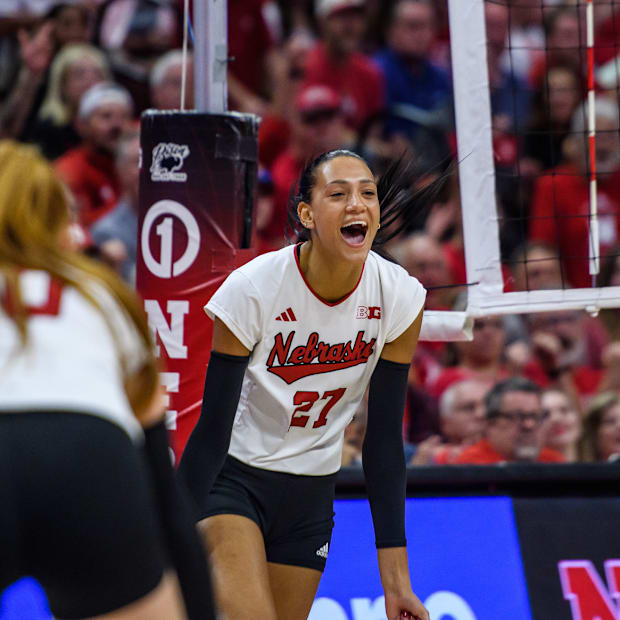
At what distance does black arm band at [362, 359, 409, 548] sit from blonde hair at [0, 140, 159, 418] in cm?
156

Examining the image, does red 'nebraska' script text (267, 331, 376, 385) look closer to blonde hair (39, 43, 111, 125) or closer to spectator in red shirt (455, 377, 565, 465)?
spectator in red shirt (455, 377, 565, 465)

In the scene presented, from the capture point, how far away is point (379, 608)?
14.4ft

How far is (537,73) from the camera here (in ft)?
26.9

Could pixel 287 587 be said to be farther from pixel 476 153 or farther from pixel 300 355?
pixel 476 153

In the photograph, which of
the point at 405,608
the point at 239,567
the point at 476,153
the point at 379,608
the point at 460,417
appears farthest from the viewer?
the point at 460,417

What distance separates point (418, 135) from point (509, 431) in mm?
2998

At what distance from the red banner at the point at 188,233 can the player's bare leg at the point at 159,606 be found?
2037mm

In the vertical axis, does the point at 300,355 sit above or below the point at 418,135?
below

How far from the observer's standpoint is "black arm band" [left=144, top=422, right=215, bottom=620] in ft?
6.93

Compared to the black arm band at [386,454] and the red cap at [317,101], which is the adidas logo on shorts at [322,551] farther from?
the red cap at [317,101]

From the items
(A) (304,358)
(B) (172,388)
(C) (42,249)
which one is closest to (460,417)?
(B) (172,388)

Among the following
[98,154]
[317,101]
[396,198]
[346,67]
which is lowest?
[396,198]

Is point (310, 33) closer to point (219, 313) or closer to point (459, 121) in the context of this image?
point (459, 121)

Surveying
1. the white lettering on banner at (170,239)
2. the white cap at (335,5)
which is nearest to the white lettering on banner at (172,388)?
the white lettering on banner at (170,239)
